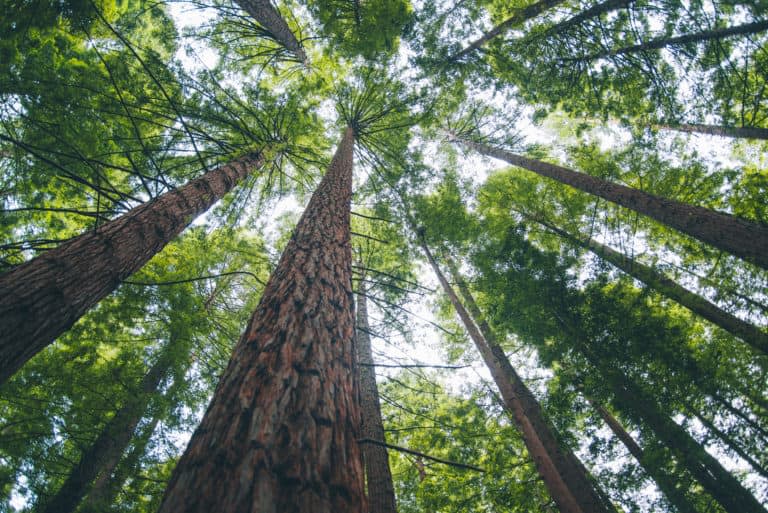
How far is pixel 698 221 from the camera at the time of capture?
16.7 feet

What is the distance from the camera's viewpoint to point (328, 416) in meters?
1.33

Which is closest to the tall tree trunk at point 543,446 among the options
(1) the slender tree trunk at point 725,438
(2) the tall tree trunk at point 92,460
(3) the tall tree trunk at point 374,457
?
(1) the slender tree trunk at point 725,438

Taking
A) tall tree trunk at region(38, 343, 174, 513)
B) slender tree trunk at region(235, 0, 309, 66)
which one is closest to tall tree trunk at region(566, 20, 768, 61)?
slender tree trunk at region(235, 0, 309, 66)

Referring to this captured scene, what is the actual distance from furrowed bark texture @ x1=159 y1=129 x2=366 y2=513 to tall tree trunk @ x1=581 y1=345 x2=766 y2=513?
19.0 ft

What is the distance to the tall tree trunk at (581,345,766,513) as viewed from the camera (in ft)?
16.5

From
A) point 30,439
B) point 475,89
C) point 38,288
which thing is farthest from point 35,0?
point 475,89

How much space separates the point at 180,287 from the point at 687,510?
976 cm

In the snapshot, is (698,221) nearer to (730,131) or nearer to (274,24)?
(730,131)

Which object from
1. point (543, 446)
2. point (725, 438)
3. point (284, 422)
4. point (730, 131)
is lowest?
point (284, 422)

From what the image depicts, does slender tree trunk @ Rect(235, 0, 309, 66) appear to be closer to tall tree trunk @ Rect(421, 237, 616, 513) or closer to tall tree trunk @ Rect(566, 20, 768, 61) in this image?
tall tree trunk @ Rect(566, 20, 768, 61)

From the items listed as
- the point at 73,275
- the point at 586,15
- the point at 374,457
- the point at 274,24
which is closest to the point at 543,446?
the point at 374,457

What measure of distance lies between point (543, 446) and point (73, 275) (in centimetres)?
700

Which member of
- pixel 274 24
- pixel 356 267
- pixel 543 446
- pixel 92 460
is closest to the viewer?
pixel 356 267

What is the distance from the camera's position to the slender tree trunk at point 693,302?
4.86 meters
